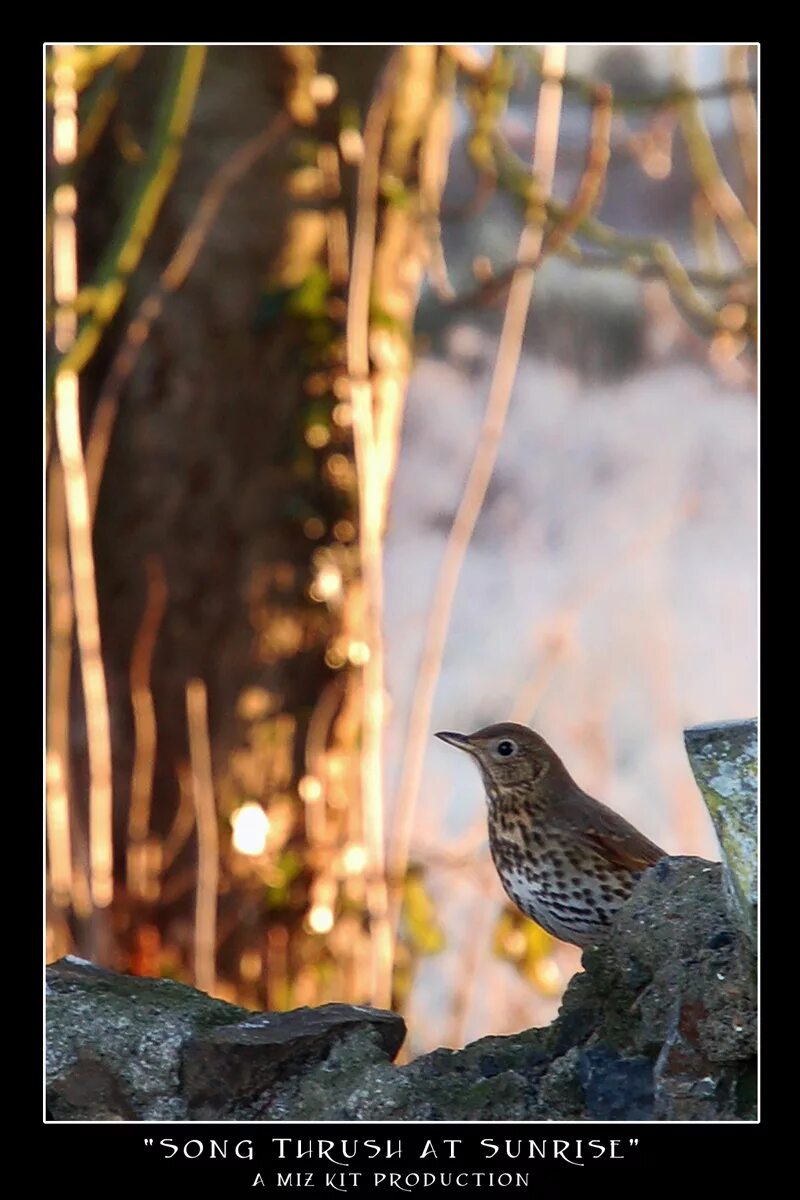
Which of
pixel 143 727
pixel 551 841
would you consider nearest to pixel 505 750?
pixel 551 841

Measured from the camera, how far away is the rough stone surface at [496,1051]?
4.94 feet

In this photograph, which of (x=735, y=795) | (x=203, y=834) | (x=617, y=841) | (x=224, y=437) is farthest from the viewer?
(x=224, y=437)

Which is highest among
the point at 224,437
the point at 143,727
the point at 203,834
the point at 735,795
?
the point at 224,437

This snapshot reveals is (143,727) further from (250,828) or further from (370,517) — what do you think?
(370,517)

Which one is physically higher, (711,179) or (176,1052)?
(711,179)

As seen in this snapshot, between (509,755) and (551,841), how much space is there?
0.59 feet

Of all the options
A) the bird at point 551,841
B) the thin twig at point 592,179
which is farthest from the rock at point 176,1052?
the thin twig at point 592,179

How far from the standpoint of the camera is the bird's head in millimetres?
2359

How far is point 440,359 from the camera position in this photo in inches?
150

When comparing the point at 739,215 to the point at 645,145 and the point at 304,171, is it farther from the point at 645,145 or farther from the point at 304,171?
the point at 304,171

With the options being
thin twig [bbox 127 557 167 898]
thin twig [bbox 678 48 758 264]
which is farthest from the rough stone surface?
thin twig [bbox 678 48 758 264]

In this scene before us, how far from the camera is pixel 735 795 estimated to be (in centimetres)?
152

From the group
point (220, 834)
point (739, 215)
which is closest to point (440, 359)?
point (739, 215)

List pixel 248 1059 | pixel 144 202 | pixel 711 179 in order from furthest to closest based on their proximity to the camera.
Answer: pixel 711 179 → pixel 144 202 → pixel 248 1059
